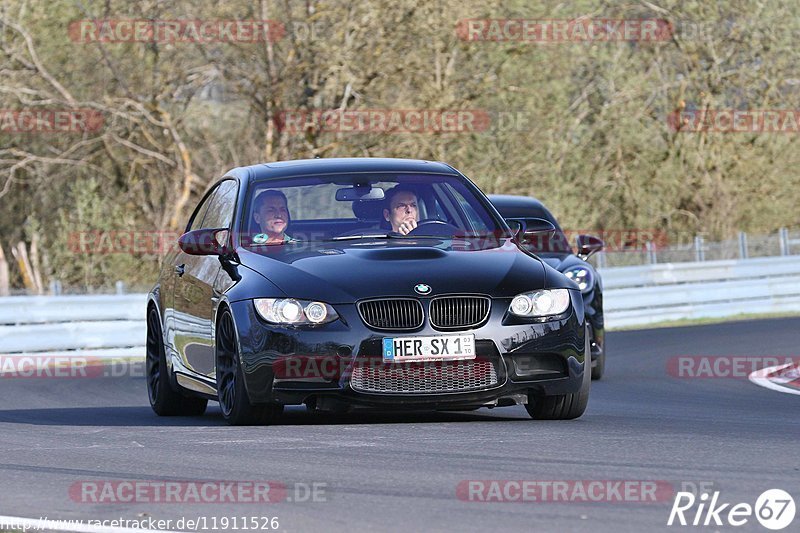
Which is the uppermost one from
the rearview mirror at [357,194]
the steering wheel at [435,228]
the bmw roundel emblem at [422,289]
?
the rearview mirror at [357,194]

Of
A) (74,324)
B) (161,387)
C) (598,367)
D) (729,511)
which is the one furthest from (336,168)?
(74,324)

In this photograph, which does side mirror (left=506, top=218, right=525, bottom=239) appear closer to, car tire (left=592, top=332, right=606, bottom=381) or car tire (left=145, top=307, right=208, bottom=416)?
car tire (left=145, top=307, right=208, bottom=416)

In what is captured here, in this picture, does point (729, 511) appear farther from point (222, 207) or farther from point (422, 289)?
point (222, 207)

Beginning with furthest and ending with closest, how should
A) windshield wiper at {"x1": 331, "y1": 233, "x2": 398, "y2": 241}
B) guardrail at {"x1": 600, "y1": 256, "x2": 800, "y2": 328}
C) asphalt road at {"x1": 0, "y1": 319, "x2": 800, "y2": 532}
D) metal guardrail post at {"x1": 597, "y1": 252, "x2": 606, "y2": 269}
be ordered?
metal guardrail post at {"x1": 597, "y1": 252, "x2": 606, "y2": 269}, guardrail at {"x1": 600, "y1": 256, "x2": 800, "y2": 328}, windshield wiper at {"x1": 331, "y1": 233, "x2": 398, "y2": 241}, asphalt road at {"x1": 0, "y1": 319, "x2": 800, "y2": 532}

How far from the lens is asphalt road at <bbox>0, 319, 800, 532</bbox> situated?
19.2 ft

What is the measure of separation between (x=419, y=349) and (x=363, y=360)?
11.6 inches

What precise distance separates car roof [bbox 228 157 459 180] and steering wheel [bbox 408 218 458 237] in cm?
45

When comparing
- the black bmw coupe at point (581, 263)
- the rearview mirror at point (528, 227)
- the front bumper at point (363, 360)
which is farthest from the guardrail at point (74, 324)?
the front bumper at point (363, 360)

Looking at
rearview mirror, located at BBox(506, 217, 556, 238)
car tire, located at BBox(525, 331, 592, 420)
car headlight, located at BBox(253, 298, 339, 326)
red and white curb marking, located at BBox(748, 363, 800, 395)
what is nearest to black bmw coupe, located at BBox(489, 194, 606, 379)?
red and white curb marking, located at BBox(748, 363, 800, 395)

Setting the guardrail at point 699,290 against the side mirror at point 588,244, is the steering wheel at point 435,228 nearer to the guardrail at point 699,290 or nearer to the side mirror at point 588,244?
the side mirror at point 588,244

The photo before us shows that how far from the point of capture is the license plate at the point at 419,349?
8461mm

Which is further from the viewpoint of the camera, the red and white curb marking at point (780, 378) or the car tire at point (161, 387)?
the red and white curb marking at point (780, 378)

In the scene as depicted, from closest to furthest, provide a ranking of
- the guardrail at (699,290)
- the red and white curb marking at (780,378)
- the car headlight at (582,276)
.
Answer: the red and white curb marking at (780,378)
the car headlight at (582,276)
the guardrail at (699,290)

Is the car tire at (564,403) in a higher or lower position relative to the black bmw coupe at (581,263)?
higher
